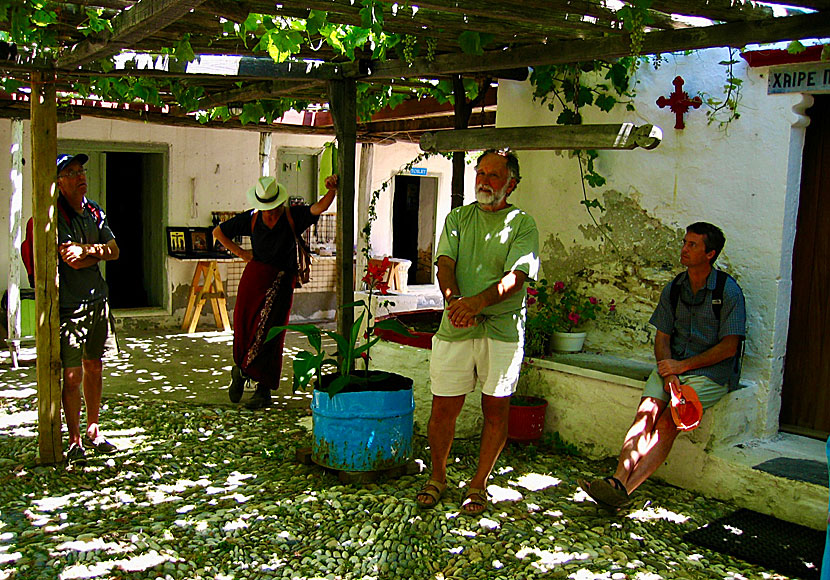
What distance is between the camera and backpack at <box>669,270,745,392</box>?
4.97 metres

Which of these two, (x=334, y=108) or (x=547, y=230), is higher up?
(x=334, y=108)

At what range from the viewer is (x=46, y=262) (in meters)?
5.12

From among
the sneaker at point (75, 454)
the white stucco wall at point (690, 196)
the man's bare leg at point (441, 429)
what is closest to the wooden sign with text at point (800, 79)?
the white stucco wall at point (690, 196)

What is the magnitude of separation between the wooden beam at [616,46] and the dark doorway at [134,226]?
6205 mm

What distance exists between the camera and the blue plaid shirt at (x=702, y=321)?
4.92m

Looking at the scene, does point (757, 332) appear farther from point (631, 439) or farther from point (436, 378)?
point (436, 378)

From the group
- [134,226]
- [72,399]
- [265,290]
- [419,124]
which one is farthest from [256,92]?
[134,226]

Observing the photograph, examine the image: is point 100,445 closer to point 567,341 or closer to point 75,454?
point 75,454

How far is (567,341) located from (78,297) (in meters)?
3.41

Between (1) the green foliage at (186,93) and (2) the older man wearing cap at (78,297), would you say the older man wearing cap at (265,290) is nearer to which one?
(1) the green foliage at (186,93)

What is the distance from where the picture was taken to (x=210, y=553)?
13.4ft

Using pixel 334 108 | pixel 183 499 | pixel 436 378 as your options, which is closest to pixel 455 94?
A: pixel 334 108

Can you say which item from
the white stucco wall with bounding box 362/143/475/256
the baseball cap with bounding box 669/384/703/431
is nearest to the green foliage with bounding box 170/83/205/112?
the baseball cap with bounding box 669/384/703/431

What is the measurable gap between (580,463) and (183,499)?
8.35 feet
